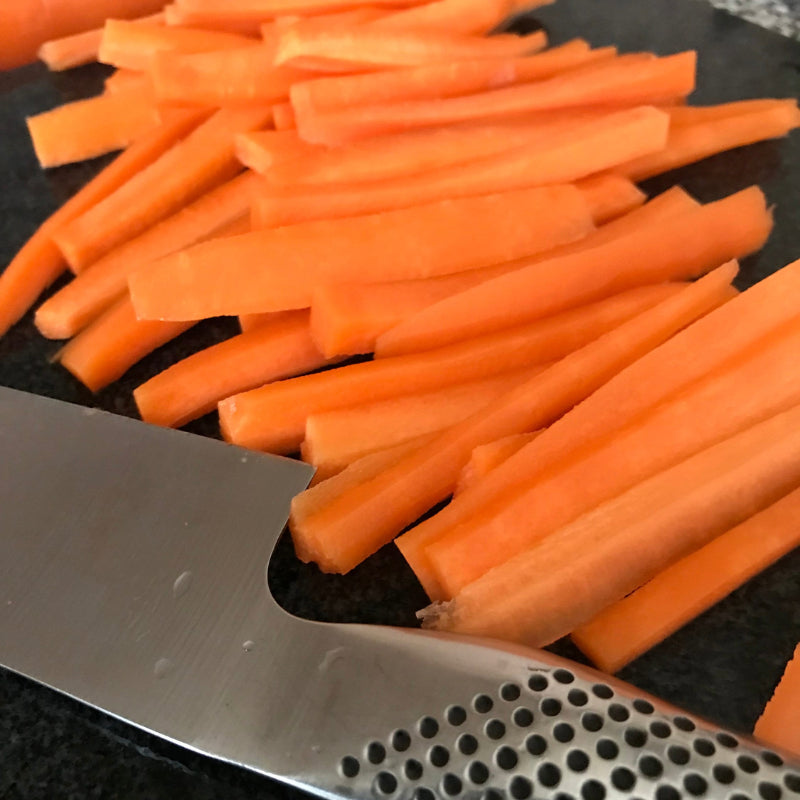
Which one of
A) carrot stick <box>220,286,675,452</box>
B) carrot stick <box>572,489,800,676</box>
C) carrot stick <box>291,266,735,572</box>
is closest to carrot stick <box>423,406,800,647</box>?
carrot stick <box>572,489,800,676</box>

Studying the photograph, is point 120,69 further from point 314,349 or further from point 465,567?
point 465,567

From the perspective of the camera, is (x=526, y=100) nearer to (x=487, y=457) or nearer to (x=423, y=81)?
(x=423, y=81)

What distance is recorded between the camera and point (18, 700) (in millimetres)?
898

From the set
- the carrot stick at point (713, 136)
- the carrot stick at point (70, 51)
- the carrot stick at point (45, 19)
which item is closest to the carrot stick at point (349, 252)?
the carrot stick at point (713, 136)

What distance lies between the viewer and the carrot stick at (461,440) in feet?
3.09

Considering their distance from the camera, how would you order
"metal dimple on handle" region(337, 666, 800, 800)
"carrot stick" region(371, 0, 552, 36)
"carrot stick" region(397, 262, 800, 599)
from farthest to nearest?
"carrot stick" region(371, 0, 552, 36)
"carrot stick" region(397, 262, 800, 599)
"metal dimple on handle" region(337, 666, 800, 800)

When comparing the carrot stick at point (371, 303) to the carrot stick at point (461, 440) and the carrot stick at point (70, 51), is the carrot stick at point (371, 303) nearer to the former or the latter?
the carrot stick at point (461, 440)

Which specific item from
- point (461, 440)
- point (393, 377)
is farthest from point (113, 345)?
point (461, 440)

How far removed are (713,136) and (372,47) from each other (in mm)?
579

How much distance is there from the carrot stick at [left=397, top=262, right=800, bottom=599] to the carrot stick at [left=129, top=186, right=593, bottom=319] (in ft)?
0.85

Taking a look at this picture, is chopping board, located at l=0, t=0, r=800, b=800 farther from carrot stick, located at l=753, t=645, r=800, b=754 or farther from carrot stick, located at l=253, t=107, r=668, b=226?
carrot stick, located at l=253, t=107, r=668, b=226

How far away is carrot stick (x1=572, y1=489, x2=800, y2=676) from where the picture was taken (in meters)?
0.88

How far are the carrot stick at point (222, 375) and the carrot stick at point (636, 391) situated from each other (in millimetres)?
311

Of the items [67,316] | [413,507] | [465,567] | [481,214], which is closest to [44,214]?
[67,316]
